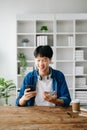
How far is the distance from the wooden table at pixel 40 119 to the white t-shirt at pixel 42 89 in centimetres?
19

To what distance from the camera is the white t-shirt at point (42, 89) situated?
2311 mm

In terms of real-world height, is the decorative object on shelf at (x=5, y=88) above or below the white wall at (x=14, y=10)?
below

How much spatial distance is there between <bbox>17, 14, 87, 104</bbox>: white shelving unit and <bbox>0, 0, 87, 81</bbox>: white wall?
208 millimetres

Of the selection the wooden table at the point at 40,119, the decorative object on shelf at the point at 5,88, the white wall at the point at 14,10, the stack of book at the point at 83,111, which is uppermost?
the white wall at the point at 14,10

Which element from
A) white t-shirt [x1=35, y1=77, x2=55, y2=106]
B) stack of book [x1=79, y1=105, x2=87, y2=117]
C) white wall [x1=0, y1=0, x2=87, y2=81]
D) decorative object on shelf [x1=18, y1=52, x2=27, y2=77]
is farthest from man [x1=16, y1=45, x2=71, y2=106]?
white wall [x1=0, y1=0, x2=87, y2=81]

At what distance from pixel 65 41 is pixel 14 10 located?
4.18 feet

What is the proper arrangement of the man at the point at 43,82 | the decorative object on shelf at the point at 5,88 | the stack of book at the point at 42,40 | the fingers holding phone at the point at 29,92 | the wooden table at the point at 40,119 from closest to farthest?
the wooden table at the point at 40,119, the fingers holding phone at the point at 29,92, the man at the point at 43,82, the decorative object on shelf at the point at 5,88, the stack of book at the point at 42,40

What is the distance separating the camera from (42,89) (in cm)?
232

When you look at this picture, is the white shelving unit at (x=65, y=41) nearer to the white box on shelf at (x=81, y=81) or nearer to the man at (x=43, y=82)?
the white box on shelf at (x=81, y=81)

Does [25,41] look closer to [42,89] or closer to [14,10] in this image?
[14,10]

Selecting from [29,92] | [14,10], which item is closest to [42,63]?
[29,92]

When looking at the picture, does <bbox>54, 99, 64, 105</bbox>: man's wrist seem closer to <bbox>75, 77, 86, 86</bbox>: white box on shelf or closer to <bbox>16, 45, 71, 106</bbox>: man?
<bbox>16, 45, 71, 106</bbox>: man

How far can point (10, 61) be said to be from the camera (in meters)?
4.76

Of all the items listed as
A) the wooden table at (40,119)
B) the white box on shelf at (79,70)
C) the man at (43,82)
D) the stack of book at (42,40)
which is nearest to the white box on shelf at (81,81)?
the white box on shelf at (79,70)
